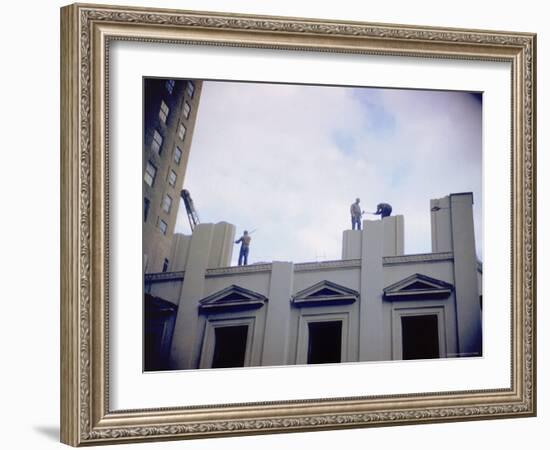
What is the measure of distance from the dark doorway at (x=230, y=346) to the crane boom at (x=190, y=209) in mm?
485

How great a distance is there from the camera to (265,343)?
5.59 m

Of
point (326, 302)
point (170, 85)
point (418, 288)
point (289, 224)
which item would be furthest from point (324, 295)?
point (170, 85)

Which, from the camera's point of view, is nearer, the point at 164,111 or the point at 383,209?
the point at 164,111

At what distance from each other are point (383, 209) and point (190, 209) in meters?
0.93

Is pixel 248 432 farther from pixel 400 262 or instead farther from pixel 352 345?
pixel 400 262

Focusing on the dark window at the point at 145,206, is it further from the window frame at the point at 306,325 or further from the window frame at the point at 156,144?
the window frame at the point at 306,325

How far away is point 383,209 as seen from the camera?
574cm

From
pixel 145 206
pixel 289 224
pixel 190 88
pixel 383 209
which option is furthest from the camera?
pixel 383 209

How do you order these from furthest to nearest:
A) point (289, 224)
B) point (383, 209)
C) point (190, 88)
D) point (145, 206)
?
point (383, 209) → point (289, 224) → point (190, 88) → point (145, 206)

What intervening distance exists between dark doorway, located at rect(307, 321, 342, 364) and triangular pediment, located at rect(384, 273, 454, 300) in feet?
0.97

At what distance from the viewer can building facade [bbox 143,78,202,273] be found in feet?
17.6

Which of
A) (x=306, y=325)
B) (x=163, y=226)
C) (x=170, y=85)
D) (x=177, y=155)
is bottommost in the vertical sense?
(x=306, y=325)

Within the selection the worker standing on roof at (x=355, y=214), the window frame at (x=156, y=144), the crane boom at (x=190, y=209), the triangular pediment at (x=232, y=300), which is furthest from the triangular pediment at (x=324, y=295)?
the window frame at (x=156, y=144)

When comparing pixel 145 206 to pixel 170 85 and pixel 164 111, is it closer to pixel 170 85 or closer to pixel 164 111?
pixel 164 111
